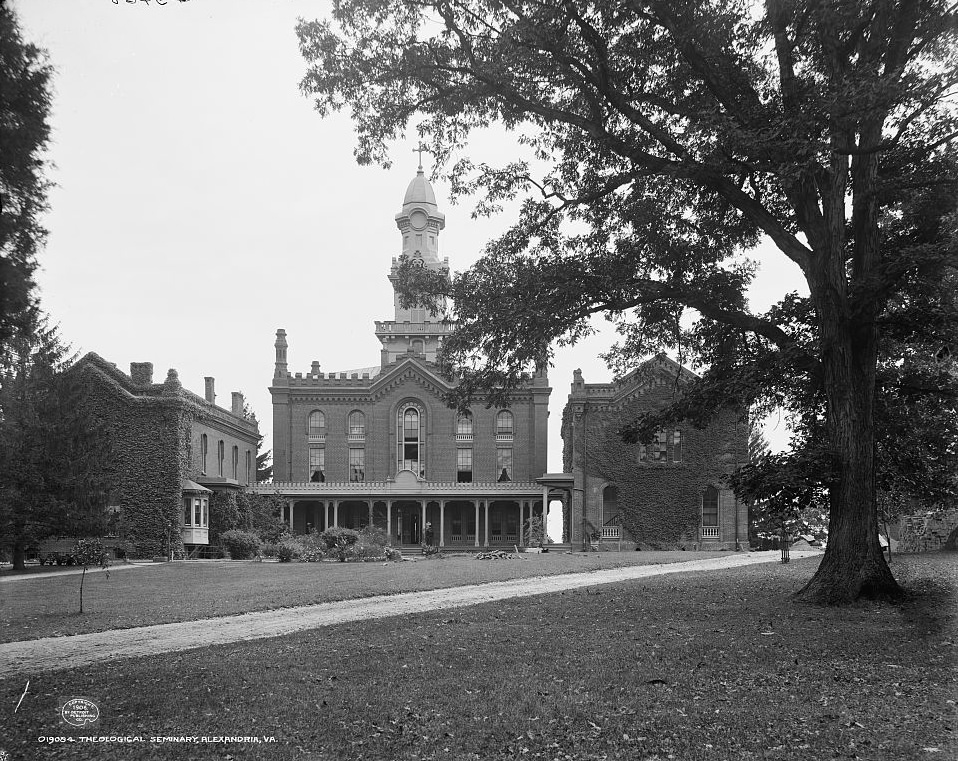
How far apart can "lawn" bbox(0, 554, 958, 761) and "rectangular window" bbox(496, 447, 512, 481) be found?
1425 inches

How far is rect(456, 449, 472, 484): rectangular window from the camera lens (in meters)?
47.7

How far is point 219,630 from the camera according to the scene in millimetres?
11641

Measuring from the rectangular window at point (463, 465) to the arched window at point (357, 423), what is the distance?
5555 millimetres

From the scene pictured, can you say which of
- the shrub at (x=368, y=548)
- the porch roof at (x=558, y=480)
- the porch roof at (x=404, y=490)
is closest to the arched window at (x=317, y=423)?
the porch roof at (x=404, y=490)

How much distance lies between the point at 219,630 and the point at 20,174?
725 cm

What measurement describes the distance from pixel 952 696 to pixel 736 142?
7.19 metres

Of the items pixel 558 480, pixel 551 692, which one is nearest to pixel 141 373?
pixel 558 480

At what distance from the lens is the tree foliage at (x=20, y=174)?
6.21m

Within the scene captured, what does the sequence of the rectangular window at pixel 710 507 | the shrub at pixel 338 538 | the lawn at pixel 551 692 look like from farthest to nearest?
1. the rectangular window at pixel 710 507
2. the shrub at pixel 338 538
3. the lawn at pixel 551 692

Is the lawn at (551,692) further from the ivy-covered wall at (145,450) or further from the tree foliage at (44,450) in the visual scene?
the ivy-covered wall at (145,450)

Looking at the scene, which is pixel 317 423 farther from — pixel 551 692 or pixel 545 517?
pixel 551 692

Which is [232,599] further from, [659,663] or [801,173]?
[801,173]

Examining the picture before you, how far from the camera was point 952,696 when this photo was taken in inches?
274

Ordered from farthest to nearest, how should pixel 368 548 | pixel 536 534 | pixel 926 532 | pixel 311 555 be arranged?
pixel 536 534 → pixel 368 548 → pixel 311 555 → pixel 926 532
